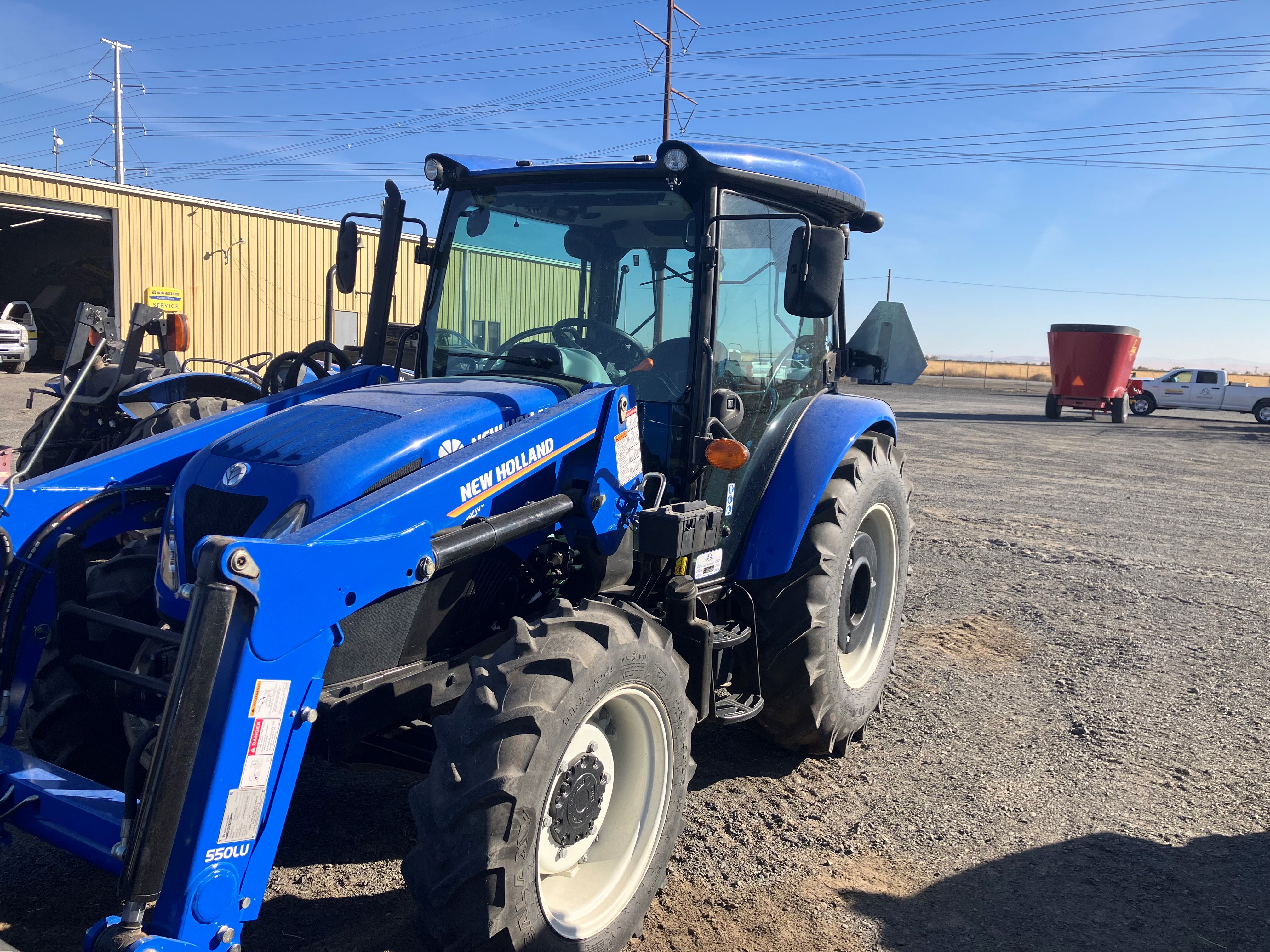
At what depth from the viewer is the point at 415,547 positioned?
2518 millimetres

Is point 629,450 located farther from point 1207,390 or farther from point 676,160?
point 1207,390

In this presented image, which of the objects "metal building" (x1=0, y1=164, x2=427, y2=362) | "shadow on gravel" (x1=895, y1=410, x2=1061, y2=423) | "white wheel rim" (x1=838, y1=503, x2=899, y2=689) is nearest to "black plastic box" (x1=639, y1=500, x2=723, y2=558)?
"white wheel rim" (x1=838, y1=503, x2=899, y2=689)

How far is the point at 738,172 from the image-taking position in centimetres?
345

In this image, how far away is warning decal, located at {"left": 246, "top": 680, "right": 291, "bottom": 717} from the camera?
2.13 metres

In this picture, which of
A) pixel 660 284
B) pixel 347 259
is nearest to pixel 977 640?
pixel 660 284

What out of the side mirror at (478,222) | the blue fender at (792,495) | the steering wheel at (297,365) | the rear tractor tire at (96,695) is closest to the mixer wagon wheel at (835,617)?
the blue fender at (792,495)

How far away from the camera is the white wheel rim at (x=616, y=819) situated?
2.69m

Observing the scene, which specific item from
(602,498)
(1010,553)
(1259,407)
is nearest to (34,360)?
(1010,553)

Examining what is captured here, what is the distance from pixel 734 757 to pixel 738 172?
2.40 meters

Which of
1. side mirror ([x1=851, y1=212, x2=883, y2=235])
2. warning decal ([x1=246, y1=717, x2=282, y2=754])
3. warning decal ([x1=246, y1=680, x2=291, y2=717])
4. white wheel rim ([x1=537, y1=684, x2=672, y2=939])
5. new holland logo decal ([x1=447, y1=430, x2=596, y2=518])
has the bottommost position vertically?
white wheel rim ([x1=537, y1=684, x2=672, y2=939])

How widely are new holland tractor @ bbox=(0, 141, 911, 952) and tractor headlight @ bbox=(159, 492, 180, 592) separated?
0.03ft

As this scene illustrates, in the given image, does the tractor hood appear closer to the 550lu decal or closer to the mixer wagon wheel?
the 550lu decal

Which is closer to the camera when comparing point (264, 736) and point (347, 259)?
point (264, 736)

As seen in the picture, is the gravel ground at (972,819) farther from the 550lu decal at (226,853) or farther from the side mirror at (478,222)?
the side mirror at (478,222)
